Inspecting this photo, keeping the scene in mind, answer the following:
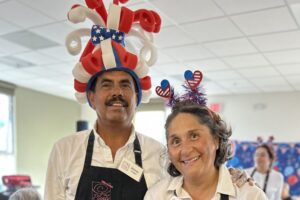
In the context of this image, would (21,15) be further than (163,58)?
No

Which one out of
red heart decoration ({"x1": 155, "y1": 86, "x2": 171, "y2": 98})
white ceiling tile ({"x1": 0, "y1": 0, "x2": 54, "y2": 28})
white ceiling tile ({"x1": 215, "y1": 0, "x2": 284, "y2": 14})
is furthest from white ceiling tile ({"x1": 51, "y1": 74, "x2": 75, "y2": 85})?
red heart decoration ({"x1": 155, "y1": 86, "x2": 171, "y2": 98})

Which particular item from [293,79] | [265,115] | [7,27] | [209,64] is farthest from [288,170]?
[7,27]

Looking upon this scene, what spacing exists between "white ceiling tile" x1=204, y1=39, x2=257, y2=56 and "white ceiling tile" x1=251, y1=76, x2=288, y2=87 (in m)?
1.61

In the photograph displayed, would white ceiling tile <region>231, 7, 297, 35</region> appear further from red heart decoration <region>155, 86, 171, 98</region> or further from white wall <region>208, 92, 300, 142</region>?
white wall <region>208, 92, 300, 142</region>

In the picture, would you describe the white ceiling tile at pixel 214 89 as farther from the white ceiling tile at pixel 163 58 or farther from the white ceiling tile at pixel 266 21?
the white ceiling tile at pixel 266 21

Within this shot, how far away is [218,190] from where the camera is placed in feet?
4.97

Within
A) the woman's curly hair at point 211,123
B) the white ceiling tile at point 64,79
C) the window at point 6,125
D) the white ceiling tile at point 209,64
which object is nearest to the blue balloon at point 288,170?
the white ceiling tile at point 209,64

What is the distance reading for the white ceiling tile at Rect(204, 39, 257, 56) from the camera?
429 centimetres

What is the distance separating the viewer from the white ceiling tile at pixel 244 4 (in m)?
Answer: 3.20

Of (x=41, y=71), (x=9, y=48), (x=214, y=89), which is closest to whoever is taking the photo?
(x=9, y=48)

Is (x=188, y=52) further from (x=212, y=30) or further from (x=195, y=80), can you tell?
(x=195, y=80)

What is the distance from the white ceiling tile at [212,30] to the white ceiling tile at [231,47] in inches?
7.1

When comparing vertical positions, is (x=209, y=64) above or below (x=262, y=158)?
above

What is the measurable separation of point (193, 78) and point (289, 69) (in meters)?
4.23
